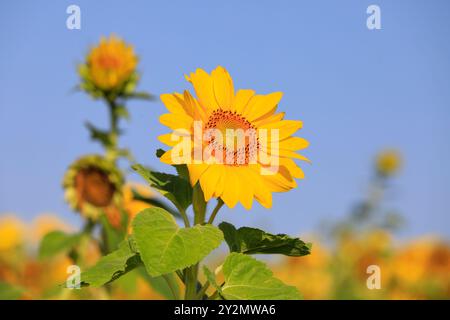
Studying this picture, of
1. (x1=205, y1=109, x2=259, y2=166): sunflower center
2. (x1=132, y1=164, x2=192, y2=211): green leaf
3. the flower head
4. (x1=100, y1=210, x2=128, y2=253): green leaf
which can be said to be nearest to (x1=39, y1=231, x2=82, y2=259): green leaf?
(x1=100, y1=210, x2=128, y2=253): green leaf

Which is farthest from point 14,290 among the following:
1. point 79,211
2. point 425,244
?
point 425,244

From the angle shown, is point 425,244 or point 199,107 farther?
point 425,244

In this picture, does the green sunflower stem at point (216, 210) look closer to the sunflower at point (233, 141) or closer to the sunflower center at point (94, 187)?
the sunflower at point (233, 141)

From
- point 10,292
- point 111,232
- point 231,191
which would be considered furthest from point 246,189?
point 111,232

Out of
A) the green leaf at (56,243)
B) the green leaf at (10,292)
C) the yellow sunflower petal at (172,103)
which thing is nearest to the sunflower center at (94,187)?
the green leaf at (56,243)
